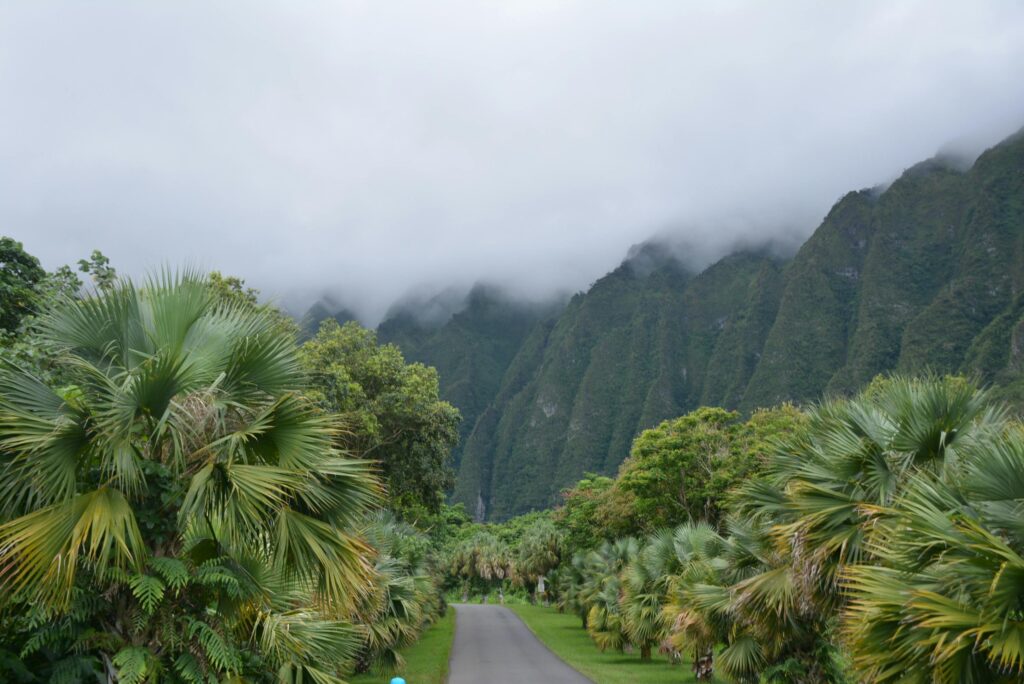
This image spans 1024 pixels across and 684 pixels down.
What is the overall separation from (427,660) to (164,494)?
68.2ft

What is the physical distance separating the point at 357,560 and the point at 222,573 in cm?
117

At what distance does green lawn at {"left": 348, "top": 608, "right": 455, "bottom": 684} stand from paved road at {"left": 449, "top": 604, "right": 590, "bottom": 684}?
0.38 m

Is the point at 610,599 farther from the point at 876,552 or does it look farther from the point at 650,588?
the point at 876,552

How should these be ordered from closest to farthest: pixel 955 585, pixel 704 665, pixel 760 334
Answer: pixel 955 585 → pixel 704 665 → pixel 760 334

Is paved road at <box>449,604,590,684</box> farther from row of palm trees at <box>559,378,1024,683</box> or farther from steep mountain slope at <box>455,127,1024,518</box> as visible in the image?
steep mountain slope at <box>455,127,1024,518</box>

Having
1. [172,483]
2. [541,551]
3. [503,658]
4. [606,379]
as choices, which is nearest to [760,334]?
[606,379]

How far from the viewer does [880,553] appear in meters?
7.57

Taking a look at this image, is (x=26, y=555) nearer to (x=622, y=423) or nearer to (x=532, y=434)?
(x=622, y=423)

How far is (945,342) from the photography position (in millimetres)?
79562

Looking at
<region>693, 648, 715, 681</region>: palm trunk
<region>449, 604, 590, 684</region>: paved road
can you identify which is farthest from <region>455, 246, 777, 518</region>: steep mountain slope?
<region>693, 648, 715, 681</region>: palm trunk

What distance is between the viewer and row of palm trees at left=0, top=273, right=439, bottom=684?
20.3ft

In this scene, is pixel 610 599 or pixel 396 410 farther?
pixel 396 410

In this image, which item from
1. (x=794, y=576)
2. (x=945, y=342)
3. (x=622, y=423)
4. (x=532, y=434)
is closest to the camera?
(x=794, y=576)

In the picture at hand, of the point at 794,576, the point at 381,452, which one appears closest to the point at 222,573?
the point at 794,576
